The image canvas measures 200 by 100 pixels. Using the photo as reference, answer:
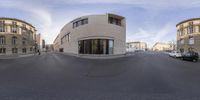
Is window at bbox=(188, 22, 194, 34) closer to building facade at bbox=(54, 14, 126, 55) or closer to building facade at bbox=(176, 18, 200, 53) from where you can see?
building facade at bbox=(176, 18, 200, 53)

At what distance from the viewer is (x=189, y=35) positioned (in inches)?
2308

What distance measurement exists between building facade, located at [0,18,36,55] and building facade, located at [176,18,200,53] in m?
61.9

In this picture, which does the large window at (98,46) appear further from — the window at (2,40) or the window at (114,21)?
the window at (2,40)

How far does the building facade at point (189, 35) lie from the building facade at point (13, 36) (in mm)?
61874

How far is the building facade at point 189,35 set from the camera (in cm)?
5616

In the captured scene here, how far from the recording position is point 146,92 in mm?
6414

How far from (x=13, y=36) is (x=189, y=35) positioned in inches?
2494

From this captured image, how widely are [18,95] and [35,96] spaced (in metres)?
0.68

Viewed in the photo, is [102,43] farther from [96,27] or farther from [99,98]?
[99,98]

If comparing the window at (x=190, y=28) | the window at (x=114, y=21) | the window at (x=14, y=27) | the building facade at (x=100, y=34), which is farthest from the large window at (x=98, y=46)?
the window at (x=190, y=28)

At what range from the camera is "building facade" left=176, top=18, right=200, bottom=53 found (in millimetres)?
56156

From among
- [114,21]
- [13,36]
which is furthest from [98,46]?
[13,36]

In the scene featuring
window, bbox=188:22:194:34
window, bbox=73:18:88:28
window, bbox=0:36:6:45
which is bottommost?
window, bbox=0:36:6:45

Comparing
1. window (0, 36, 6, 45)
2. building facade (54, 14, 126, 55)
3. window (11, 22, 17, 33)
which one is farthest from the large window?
window (11, 22, 17, 33)
